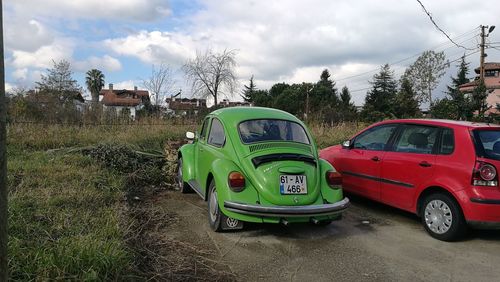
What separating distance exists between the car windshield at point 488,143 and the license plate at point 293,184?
2.26m

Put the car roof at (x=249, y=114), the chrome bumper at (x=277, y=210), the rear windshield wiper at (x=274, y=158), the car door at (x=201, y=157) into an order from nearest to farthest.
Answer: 1. the chrome bumper at (x=277, y=210)
2. the rear windshield wiper at (x=274, y=158)
3. the car roof at (x=249, y=114)
4. the car door at (x=201, y=157)

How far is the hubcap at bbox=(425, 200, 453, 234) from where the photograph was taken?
18.5 feet

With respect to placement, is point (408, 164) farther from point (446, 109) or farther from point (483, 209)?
point (446, 109)

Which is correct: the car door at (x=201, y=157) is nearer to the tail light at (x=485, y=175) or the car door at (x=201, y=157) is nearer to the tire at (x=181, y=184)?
the tire at (x=181, y=184)

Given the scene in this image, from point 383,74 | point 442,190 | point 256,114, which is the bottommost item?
point 442,190

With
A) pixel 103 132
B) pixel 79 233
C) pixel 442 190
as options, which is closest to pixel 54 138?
pixel 103 132

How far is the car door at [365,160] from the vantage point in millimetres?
6945

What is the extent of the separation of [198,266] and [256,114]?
2.78 meters

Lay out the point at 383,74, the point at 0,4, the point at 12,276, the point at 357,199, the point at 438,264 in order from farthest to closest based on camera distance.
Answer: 1. the point at 383,74
2. the point at 357,199
3. the point at 438,264
4. the point at 12,276
5. the point at 0,4

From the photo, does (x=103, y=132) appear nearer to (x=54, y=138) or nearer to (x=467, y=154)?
(x=54, y=138)

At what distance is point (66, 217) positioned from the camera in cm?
506

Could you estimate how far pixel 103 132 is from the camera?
14031mm

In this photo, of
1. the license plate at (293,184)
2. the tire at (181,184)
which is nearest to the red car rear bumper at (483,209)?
the license plate at (293,184)

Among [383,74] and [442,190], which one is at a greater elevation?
[383,74]
